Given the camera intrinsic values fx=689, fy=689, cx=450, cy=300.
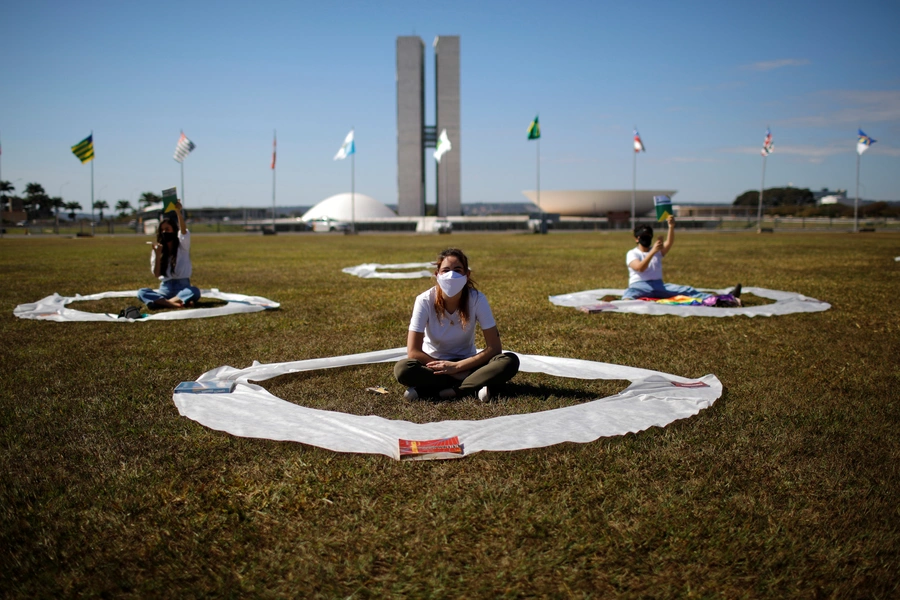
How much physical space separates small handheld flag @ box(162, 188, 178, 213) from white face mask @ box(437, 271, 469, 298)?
21.2ft

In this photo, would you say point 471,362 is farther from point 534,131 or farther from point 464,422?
point 534,131

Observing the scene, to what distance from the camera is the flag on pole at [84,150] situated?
128 ft

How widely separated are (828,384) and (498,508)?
3.58 meters

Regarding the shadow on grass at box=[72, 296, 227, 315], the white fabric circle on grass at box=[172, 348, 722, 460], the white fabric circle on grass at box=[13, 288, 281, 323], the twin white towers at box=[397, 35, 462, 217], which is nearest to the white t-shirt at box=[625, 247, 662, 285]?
the white fabric circle on grass at box=[172, 348, 722, 460]

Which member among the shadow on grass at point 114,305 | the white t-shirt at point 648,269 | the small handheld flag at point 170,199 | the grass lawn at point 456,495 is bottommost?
the grass lawn at point 456,495

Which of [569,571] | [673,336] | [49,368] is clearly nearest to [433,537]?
[569,571]

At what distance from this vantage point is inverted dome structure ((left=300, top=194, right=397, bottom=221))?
97500 mm

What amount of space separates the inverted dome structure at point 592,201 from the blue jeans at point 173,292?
273 ft

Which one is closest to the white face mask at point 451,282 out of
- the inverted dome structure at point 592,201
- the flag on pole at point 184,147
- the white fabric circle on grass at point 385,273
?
the white fabric circle on grass at point 385,273

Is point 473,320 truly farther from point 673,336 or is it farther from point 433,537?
point 673,336

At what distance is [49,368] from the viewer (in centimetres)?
608

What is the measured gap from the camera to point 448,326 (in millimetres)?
5121

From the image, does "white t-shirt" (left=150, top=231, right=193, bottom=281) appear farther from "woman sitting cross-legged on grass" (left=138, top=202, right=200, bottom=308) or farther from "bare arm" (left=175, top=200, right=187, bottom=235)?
"bare arm" (left=175, top=200, right=187, bottom=235)

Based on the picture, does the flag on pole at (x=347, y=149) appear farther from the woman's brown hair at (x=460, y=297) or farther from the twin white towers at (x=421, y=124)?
the woman's brown hair at (x=460, y=297)
